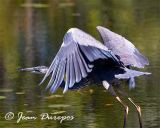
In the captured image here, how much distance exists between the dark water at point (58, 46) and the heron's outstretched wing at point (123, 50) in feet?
1.98

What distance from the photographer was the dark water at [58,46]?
7.39m

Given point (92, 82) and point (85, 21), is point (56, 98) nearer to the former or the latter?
point (92, 82)

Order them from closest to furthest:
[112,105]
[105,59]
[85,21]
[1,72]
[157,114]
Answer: [105,59], [157,114], [112,105], [1,72], [85,21]

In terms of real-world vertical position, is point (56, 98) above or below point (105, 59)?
below

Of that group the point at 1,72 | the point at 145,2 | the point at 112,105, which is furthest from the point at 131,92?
the point at 145,2

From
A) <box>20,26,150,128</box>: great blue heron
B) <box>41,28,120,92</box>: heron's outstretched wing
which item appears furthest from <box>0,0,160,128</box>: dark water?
<box>41,28,120,92</box>: heron's outstretched wing

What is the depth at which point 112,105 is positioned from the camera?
7914 millimetres

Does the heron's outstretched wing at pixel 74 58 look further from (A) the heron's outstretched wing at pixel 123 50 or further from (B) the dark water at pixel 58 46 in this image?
(B) the dark water at pixel 58 46

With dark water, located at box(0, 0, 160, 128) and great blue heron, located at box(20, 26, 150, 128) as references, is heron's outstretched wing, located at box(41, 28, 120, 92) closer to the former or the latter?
great blue heron, located at box(20, 26, 150, 128)

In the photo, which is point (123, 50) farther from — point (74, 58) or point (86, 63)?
point (74, 58)

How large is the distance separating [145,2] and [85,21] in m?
3.92

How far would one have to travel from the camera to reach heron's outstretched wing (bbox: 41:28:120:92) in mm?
6160

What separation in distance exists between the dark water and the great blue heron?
20.3 inches

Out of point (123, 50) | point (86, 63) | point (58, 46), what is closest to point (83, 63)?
point (86, 63)
